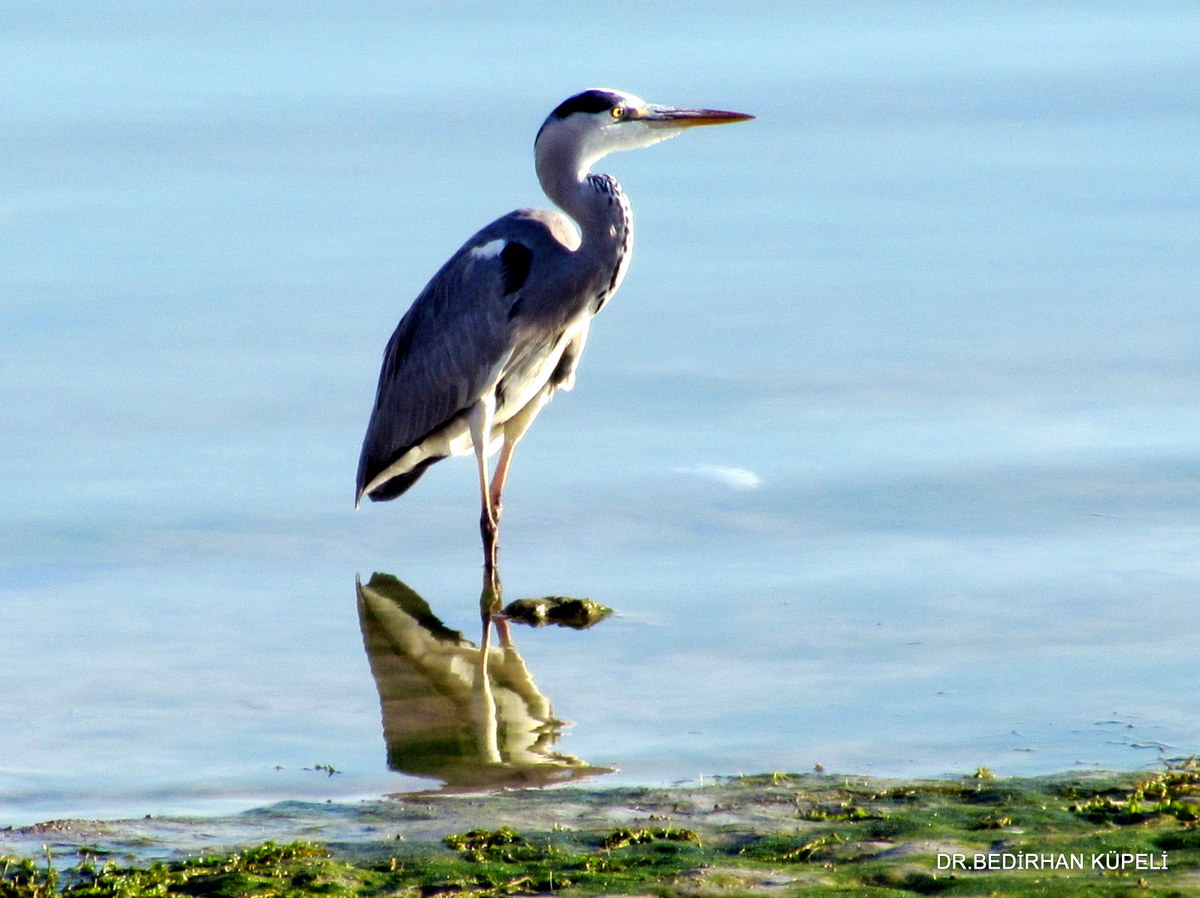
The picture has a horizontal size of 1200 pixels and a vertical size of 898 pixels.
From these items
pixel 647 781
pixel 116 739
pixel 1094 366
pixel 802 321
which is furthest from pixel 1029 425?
pixel 116 739

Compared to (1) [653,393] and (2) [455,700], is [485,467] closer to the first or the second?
(1) [653,393]

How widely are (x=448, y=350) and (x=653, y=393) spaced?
49.6 inches

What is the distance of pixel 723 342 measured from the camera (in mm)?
9047

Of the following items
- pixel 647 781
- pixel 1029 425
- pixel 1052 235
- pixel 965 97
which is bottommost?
pixel 647 781

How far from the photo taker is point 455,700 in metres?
6.02

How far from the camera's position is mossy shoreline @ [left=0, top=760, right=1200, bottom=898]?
3988 mm

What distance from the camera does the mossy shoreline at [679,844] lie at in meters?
3.99

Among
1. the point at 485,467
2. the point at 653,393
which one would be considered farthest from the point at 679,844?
the point at 653,393

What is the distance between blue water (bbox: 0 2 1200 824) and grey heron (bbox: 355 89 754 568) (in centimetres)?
36

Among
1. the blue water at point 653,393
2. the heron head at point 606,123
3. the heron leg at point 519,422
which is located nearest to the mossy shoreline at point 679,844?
the blue water at point 653,393

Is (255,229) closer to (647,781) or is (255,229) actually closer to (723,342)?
(723,342)

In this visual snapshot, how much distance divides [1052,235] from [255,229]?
421 cm

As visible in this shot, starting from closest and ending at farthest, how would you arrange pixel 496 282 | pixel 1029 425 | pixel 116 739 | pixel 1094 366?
pixel 116 739 → pixel 496 282 → pixel 1029 425 → pixel 1094 366

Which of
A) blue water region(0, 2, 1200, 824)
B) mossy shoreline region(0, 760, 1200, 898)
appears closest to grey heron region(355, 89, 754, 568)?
blue water region(0, 2, 1200, 824)
